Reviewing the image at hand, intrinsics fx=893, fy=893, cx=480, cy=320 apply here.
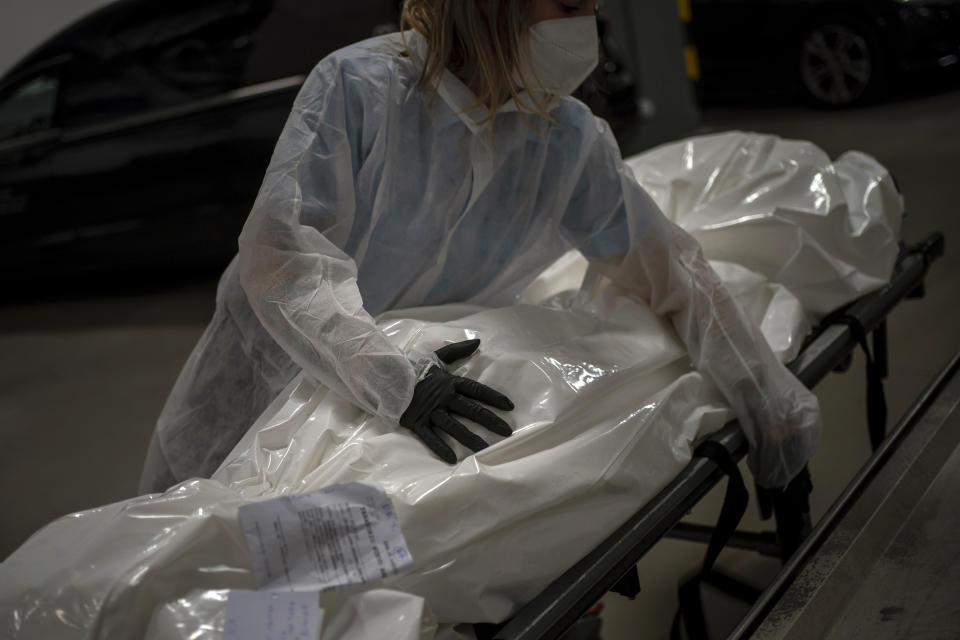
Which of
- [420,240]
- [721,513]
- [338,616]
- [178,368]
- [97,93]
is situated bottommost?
[178,368]

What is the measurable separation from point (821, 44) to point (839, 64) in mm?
100

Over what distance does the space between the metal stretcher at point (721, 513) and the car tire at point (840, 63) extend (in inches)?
50.3

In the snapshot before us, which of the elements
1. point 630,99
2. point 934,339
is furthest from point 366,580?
point 630,99

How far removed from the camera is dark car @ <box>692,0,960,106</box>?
2.93m

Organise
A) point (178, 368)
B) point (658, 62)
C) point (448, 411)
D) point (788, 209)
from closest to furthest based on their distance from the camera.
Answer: point (448, 411), point (788, 209), point (178, 368), point (658, 62)

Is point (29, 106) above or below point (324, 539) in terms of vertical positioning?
above

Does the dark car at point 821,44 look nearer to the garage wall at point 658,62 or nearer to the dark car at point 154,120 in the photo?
the garage wall at point 658,62

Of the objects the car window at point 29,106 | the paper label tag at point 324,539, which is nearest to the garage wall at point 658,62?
the car window at point 29,106

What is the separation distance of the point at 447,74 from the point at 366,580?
768 mm

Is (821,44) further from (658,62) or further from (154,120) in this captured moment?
(154,120)

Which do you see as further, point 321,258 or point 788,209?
point 788,209

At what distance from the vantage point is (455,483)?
3.39 feet

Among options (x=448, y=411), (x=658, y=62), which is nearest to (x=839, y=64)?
(x=658, y=62)

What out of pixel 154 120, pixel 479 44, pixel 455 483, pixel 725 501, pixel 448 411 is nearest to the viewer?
pixel 455 483
